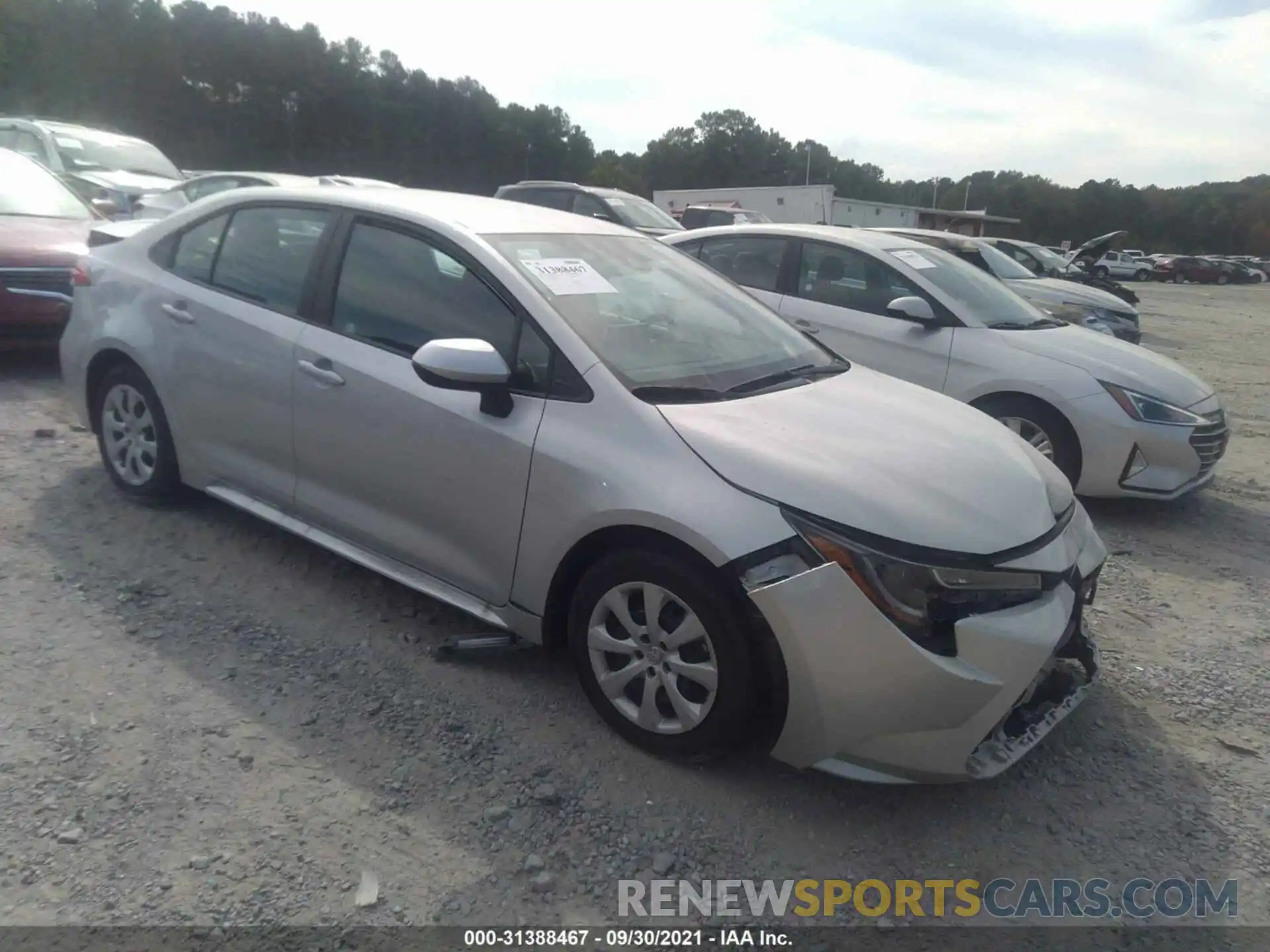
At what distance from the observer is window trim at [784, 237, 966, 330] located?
6031 millimetres

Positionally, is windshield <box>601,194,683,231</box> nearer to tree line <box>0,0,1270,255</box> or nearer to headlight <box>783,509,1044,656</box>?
headlight <box>783,509,1044,656</box>

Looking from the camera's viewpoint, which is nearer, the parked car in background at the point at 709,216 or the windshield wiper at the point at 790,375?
the windshield wiper at the point at 790,375

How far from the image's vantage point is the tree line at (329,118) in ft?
156

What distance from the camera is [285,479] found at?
12.7 feet

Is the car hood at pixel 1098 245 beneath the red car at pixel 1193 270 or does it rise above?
beneath

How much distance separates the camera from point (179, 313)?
4195mm

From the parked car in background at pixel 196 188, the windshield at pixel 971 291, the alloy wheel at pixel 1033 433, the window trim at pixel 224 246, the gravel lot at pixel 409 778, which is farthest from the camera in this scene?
the parked car in background at pixel 196 188

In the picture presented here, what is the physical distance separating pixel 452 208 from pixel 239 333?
102 cm

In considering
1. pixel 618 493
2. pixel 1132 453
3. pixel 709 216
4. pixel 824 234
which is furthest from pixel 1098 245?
pixel 618 493

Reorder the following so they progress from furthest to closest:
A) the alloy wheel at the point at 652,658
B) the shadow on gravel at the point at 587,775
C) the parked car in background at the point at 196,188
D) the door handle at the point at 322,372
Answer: the parked car in background at the point at 196,188 → the door handle at the point at 322,372 → the alloy wheel at the point at 652,658 → the shadow on gravel at the point at 587,775

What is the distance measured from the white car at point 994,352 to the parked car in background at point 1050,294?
4.49 metres

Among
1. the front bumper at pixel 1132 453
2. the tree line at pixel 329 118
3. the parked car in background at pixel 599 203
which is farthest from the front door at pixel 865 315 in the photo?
the tree line at pixel 329 118

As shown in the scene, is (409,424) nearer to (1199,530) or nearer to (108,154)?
(1199,530)

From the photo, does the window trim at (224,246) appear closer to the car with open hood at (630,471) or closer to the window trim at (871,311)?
the car with open hood at (630,471)
